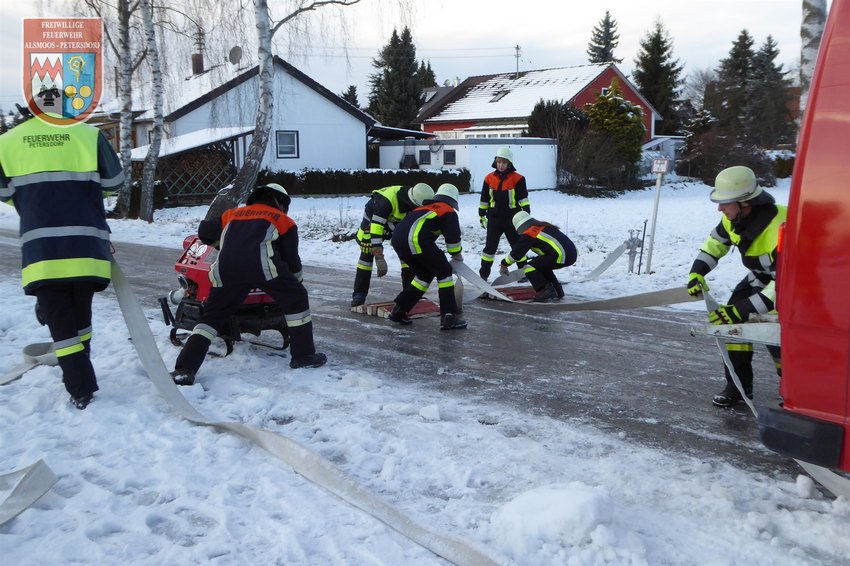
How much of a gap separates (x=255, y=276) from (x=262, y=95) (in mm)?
13741

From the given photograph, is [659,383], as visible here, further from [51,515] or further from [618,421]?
[51,515]

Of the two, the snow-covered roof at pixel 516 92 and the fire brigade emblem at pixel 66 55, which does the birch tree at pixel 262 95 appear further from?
the snow-covered roof at pixel 516 92

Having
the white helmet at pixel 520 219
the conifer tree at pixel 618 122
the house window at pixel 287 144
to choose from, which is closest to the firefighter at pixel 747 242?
the white helmet at pixel 520 219

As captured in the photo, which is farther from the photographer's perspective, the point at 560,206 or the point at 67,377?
the point at 560,206

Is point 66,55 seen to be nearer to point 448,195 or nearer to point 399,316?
point 448,195

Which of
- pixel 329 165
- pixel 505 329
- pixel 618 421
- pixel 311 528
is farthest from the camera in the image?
pixel 329 165

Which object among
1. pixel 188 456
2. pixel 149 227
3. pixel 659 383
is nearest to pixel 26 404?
pixel 188 456

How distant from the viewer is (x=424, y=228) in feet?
26.8

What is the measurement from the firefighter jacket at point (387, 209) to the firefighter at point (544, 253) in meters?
1.63

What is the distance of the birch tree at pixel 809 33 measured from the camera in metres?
9.87

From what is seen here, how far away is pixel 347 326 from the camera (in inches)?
336

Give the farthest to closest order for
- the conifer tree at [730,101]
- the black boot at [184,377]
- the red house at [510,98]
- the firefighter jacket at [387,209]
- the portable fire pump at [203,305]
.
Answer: the red house at [510,98]
the conifer tree at [730,101]
the firefighter jacket at [387,209]
the portable fire pump at [203,305]
the black boot at [184,377]

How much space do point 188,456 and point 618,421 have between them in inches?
109

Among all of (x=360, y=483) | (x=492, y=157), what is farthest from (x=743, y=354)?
(x=492, y=157)
